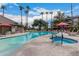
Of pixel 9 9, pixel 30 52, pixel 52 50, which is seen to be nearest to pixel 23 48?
pixel 30 52

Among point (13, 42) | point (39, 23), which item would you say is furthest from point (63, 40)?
point (13, 42)

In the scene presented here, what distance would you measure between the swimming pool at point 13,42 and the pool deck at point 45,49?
26 centimetres

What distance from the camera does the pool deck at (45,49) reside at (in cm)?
708

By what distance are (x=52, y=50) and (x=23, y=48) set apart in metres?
1.08

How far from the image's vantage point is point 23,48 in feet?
24.9

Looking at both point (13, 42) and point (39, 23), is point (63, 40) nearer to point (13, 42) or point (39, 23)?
point (39, 23)

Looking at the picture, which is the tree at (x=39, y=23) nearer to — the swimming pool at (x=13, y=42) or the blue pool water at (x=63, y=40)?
the swimming pool at (x=13, y=42)

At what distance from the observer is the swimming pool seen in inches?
291

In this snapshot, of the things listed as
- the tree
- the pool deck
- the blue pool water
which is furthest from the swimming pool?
the blue pool water

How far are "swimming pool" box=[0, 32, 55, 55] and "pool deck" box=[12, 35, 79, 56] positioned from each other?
0.26 m

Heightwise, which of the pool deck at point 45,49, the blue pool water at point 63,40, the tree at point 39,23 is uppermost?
the tree at point 39,23

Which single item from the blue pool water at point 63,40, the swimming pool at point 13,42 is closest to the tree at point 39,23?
the swimming pool at point 13,42

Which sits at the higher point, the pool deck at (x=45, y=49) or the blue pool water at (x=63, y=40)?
the blue pool water at (x=63, y=40)

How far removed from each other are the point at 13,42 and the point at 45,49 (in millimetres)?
1351
